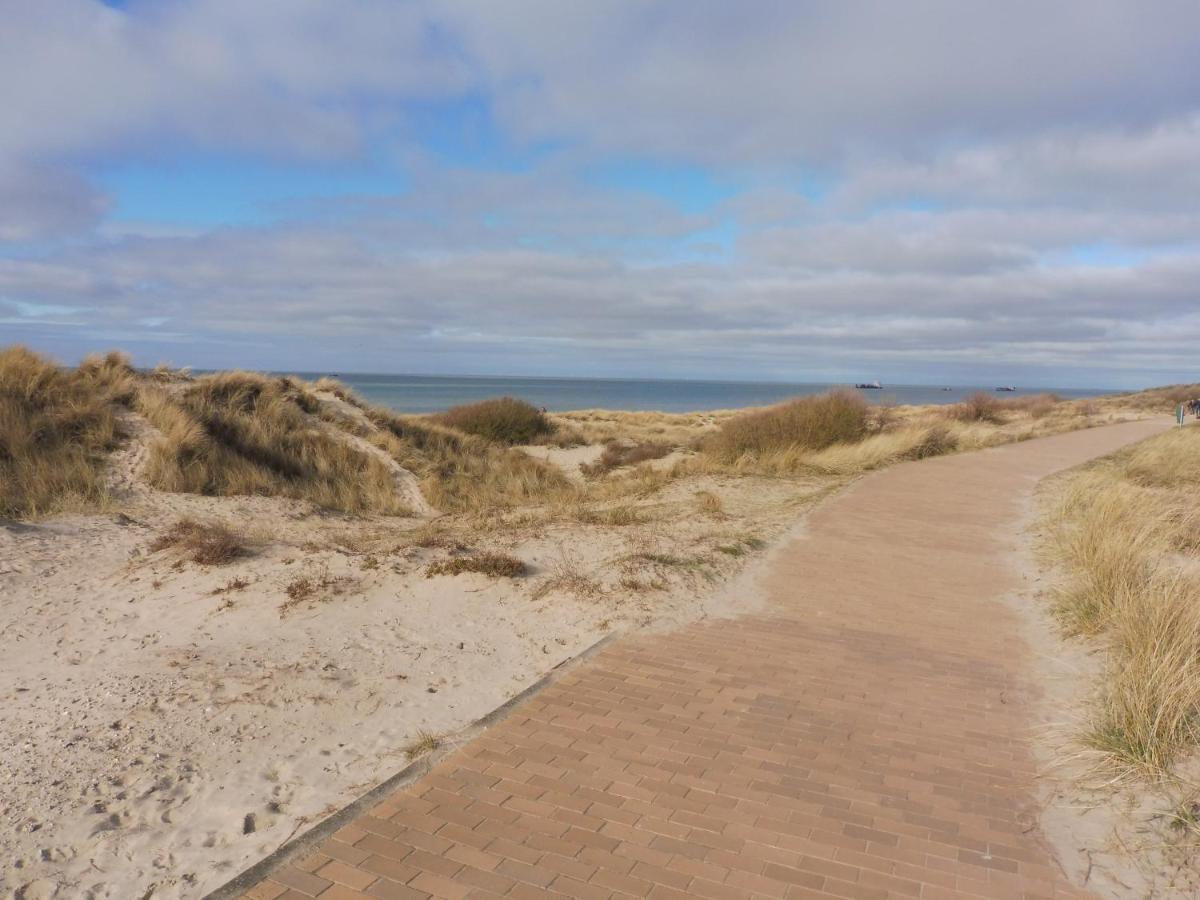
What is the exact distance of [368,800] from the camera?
12.8 ft

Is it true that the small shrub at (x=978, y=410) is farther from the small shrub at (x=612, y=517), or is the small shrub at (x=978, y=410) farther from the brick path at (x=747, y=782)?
the brick path at (x=747, y=782)

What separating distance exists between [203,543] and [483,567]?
2987 millimetres

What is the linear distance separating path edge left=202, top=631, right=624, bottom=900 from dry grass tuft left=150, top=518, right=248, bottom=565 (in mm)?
4452

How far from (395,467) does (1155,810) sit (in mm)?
14577

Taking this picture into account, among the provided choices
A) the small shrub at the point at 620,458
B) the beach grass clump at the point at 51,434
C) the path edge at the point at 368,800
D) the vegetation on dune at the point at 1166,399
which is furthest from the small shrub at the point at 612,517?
the vegetation on dune at the point at 1166,399

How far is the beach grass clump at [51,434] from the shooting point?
431 inches

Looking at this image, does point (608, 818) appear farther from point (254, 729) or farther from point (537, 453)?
point (537, 453)

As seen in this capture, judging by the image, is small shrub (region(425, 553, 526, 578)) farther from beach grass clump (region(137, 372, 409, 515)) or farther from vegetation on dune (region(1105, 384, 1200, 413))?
vegetation on dune (region(1105, 384, 1200, 413))

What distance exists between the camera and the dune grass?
4246mm

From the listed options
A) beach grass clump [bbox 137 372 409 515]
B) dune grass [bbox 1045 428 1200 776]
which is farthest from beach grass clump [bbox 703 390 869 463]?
beach grass clump [bbox 137 372 409 515]

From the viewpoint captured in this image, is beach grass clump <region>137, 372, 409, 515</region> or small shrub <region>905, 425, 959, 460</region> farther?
A: small shrub <region>905, 425, 959, 460</region>

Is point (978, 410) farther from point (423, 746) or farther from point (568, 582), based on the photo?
point (423, 746)

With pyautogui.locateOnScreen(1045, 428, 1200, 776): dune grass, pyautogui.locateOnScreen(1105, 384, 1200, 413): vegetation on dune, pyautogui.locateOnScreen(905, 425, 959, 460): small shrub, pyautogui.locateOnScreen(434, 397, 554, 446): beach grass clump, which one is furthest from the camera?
pyautogui.locateOnScreen(1105, 384, 1200, 413): vegetation on dune

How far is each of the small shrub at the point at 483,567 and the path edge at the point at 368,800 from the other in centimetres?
244
